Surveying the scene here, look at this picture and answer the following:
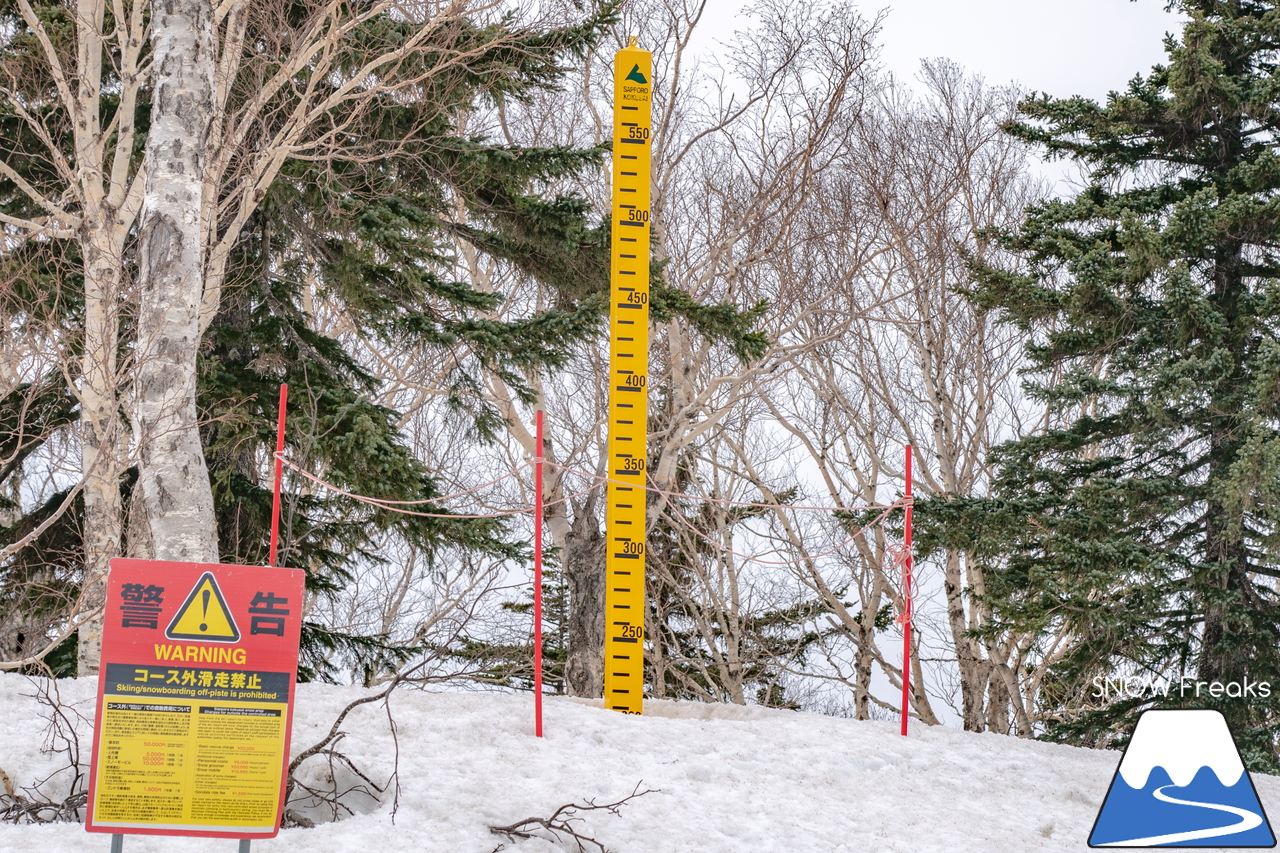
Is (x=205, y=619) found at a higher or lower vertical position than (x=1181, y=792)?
higher

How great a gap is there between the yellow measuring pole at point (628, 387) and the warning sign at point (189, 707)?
3138 mm

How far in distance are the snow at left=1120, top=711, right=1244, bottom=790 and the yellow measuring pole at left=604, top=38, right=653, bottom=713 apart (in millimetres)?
3028

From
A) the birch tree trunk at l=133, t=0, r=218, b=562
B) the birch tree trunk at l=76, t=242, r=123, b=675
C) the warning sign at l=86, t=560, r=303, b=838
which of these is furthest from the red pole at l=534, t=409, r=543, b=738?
the birch tree trunk at l=76, t=242, r=123, b=675

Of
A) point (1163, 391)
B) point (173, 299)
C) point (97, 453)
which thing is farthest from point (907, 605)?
point (97, 453)

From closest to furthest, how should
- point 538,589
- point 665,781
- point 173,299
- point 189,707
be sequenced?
point 189,707 → point 665,781 → point 538,589 → point 173,299

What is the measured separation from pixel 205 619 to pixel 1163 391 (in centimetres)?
743

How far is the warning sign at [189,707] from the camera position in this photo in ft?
11.2

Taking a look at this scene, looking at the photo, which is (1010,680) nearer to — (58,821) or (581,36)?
(581,36)

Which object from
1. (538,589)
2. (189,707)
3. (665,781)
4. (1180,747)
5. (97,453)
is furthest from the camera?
(97,453)

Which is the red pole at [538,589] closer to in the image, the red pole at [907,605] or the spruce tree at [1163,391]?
the red pole at [907,605]

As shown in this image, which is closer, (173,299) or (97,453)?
(173,299)

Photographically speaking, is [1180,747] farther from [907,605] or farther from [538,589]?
[538,589]

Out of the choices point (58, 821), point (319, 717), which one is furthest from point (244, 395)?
point (58, 821)

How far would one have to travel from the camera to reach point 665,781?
16.5ft
